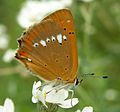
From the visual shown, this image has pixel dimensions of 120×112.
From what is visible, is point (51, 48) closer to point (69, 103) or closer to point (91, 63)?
point (69, 103)

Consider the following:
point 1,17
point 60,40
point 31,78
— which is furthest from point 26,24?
point 60,40

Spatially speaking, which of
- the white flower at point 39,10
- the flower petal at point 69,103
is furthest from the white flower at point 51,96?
the white flower at point 39,10

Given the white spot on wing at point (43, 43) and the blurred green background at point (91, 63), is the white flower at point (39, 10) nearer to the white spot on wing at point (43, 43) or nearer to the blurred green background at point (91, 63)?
the blurred green background at point (91, 63)

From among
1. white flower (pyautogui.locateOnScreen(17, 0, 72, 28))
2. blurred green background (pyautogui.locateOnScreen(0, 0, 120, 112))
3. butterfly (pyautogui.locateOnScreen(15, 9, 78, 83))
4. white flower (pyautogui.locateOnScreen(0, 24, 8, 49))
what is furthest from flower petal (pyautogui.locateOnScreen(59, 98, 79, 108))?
white flower (pyautogui.locateOnScreen(0, 24, 8, 49))

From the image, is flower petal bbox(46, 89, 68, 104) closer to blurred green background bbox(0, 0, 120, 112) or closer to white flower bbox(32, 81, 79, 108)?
white flower bbox(32, 81, 79, 108)

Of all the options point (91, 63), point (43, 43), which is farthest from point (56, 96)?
point (91, 63)

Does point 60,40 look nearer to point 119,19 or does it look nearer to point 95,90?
point 95,90

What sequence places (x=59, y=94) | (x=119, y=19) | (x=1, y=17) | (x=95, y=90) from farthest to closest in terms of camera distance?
(x=1, y=17)
(x=119, y=19)
(x=95, y=90)
(x=59, y=94)

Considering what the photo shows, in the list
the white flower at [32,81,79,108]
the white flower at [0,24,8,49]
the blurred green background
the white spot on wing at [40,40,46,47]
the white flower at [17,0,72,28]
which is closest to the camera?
the white flower at [32,81,79,108]
